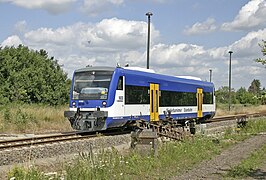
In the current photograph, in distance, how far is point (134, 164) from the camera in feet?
38.1

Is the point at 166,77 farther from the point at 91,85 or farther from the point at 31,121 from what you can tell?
the point at 31,121

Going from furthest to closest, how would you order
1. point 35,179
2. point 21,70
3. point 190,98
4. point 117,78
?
point 21,70, point 190,98, point 117,78, point 35,179

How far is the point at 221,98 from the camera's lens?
11369 cm

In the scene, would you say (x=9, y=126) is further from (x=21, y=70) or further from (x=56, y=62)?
(x=56, y=62)

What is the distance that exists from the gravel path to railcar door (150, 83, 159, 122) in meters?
8.05

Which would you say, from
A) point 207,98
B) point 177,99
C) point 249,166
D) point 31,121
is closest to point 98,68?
point 31,121

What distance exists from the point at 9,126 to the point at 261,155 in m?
15.6

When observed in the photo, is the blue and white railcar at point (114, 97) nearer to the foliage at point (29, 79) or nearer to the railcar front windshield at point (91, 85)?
the railcar front windshield at point (91, 85)

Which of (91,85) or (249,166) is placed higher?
(91,85)

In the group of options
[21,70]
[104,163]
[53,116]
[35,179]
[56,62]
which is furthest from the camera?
[56,62]

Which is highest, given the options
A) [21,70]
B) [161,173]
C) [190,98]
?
[21,70]

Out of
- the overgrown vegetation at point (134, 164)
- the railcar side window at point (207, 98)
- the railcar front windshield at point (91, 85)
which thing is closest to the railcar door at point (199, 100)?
the railcar side window at point (207, 98)

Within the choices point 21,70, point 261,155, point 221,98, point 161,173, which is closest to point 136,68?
point 261,155

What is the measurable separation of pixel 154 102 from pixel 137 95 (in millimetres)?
2304
